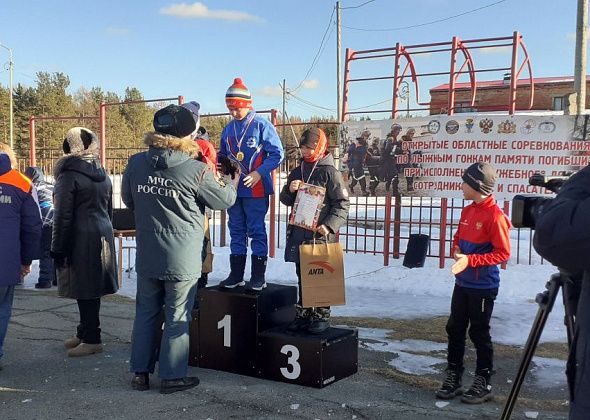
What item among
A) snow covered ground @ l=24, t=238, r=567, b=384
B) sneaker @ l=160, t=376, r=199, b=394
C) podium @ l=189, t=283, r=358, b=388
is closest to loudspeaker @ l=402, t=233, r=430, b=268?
snow covered ground @ l=24, t=238, r=567, b=384

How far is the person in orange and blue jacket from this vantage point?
14.7ft

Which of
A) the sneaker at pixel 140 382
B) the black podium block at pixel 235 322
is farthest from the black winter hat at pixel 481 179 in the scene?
the sneaker at pixel 140 382

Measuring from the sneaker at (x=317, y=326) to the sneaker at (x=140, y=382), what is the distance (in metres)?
1.22

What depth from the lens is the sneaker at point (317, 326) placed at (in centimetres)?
429

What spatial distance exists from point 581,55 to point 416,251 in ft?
12.4

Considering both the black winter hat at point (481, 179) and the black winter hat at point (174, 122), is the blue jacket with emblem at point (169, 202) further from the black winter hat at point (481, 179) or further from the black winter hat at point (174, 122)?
the black winter hat at point (481, 179)

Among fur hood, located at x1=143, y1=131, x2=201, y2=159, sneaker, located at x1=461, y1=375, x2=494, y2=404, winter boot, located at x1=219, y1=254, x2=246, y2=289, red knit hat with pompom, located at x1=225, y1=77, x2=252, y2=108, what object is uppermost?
red knit hat with pompom, located at x1=225, y1=77, x2=252, y2=108

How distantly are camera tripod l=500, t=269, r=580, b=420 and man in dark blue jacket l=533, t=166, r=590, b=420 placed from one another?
99 millimetres

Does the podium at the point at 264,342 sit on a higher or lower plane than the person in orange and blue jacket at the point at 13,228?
lower

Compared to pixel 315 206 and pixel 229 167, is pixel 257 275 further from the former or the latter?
pixel 229 167

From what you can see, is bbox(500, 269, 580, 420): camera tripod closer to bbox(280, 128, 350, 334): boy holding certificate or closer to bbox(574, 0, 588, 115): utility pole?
bbox(280, 128, 350, 334): boy holding certificate

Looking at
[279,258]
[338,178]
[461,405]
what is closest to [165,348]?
[338,178]

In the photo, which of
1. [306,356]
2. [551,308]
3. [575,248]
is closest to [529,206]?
[551,308]

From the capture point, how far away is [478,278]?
3.85 metres
